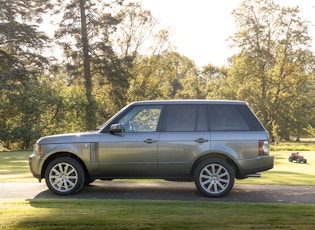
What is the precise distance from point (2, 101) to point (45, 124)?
12.6 ft

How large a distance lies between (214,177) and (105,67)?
3089 centimetres

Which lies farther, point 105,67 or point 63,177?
point 105,67

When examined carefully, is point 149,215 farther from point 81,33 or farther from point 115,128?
point 81,33

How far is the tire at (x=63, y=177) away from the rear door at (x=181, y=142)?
1.73 metres

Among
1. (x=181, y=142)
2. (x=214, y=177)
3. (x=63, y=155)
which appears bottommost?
(x=214, y=177)

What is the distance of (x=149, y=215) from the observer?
6219 millimetres

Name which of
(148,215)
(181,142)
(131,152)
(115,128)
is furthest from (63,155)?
(148,215)

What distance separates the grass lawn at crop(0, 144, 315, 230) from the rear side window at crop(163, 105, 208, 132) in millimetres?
1723

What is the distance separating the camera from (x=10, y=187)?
9.89 meters

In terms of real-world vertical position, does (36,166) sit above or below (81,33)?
below

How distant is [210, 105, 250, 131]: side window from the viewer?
344 inches

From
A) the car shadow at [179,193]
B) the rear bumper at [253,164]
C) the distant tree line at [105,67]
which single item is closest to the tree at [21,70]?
the distant tree line at [105,67]

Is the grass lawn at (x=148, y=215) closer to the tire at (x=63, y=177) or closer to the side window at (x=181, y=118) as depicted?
the tire at (x=63, y=177)

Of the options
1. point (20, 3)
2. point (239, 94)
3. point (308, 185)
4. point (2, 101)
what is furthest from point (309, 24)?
point (308, 185)
